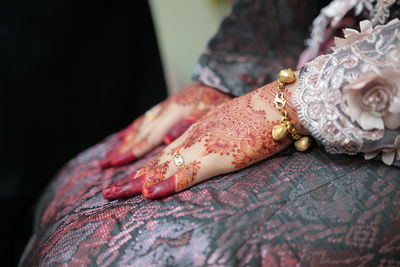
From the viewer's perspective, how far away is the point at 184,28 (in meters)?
1.55

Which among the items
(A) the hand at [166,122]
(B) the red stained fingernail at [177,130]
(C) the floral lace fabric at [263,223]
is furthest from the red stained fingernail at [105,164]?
(C) the floral lace fabric at [263,223]

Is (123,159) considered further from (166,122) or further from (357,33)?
(357,33)

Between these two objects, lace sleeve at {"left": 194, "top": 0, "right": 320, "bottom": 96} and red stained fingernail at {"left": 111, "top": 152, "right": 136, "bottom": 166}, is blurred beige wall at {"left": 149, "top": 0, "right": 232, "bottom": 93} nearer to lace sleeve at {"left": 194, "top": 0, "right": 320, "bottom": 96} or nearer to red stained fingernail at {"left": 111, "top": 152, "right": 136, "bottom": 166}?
lace sleeve at {"left": 194, "top": 0, "right": 320, "bottom": 96}

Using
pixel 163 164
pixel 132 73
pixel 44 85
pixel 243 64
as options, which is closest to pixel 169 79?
pixel 132 73

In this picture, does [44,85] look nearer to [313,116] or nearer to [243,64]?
[243,64]

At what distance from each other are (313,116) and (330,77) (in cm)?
6

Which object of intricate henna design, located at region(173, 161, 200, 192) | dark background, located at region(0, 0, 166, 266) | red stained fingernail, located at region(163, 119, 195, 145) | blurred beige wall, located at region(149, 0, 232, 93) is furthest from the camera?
blurred beige wall, located at region(149, 0, 232, 93)

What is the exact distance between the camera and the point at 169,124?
3.19 ft

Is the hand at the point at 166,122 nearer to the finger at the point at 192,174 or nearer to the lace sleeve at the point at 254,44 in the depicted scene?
the lace sleeve at the point at 254,44

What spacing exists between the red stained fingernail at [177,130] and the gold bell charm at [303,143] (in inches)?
12.0

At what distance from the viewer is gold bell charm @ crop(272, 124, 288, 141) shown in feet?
2.15

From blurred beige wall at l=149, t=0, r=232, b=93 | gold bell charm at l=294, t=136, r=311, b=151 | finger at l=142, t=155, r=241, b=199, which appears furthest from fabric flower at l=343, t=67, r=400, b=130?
blurred beige wall at l=149, t=0, r=232, b=93

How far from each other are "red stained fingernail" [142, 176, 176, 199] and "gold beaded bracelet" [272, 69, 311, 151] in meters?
0.18

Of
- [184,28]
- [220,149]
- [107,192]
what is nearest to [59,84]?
[184,28]
